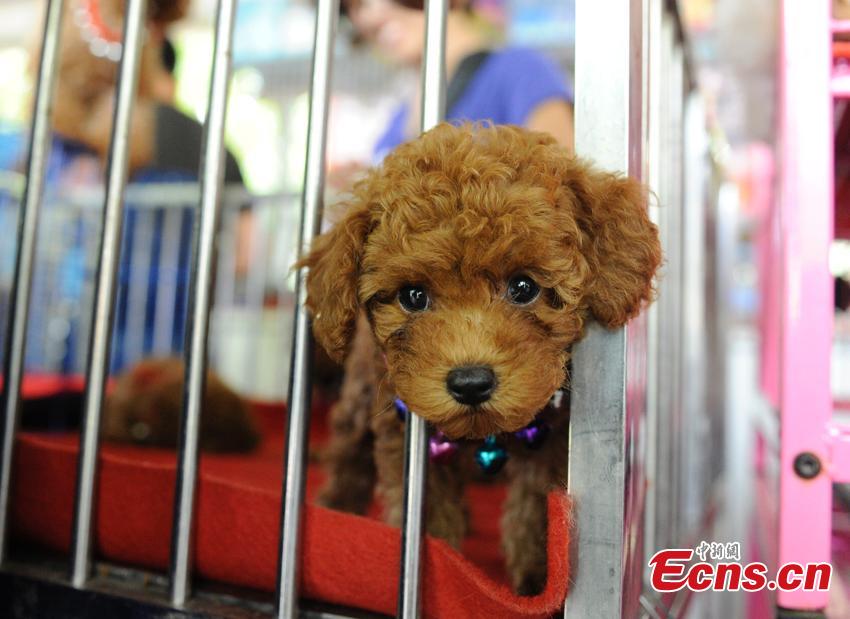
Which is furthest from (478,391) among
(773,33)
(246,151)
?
(246,151)

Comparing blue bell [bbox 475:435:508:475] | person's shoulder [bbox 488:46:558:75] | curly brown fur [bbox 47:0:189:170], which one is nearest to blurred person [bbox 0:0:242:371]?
curly brown fur [bbox 47:0:189:170]

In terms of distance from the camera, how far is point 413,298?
2.68 feet

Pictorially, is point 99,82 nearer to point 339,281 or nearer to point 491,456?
point 339,281

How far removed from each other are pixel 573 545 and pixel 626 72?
1.74 ft

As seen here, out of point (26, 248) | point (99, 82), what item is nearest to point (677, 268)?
point (26, 248)

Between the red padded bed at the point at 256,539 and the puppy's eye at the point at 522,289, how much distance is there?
0.71 feet

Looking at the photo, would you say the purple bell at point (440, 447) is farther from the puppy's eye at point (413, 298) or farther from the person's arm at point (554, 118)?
the person's arm at point (554, 118)

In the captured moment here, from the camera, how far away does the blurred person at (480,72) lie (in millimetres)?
1535

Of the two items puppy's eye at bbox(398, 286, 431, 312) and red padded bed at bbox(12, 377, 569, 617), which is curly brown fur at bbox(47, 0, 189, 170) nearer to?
red padded bed at bbox(12, 377, 569, 617)

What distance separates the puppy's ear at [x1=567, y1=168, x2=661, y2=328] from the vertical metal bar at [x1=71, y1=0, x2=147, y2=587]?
0.65 meters

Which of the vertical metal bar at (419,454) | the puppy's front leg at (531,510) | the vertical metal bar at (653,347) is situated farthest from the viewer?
the vertical metal bar at (653,347)

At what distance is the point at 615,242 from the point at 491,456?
12.2 inches

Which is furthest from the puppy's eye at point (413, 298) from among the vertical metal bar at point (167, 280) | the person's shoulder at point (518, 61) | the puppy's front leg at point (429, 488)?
the vertical metal bar at point (167, 280)

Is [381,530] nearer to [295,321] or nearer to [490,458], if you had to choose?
[490,458]
